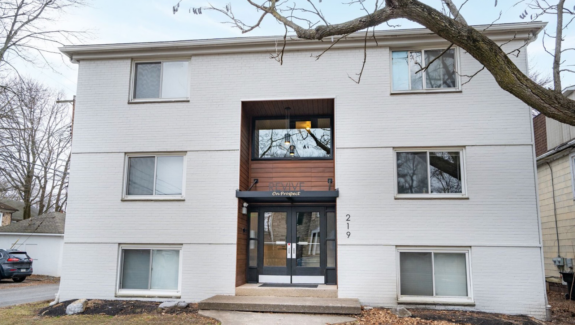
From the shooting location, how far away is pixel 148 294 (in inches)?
411

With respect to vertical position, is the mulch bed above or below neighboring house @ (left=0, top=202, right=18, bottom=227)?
below

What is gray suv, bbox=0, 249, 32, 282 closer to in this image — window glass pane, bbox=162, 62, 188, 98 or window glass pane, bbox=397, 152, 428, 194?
window glass pane, bbox=162, 62, 188, 98

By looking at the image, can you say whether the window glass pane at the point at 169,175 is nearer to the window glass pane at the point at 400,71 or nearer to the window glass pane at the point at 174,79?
the window glass pane at the point at 174,79

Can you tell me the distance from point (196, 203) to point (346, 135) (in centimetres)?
405

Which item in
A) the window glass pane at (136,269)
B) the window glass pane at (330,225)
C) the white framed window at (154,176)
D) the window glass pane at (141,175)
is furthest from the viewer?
the window glass pane at (330,225)

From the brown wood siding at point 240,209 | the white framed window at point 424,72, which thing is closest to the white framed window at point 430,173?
the white framed window at point 424,72

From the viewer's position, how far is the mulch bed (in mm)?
9430

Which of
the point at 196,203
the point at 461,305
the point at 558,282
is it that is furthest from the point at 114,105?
the point at 558,282

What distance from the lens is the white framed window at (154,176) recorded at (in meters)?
10.9

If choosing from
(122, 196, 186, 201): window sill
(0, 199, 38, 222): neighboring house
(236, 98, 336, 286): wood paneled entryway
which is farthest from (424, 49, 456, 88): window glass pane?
(0, 199, 38, 222): neighboring house

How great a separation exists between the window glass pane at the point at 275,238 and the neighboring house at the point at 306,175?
0.04m

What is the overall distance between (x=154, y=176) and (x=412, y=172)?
253 inches

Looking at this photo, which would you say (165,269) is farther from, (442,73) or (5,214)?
(5,214)

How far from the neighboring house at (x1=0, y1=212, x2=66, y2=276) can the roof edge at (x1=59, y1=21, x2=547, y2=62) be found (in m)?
13.8
